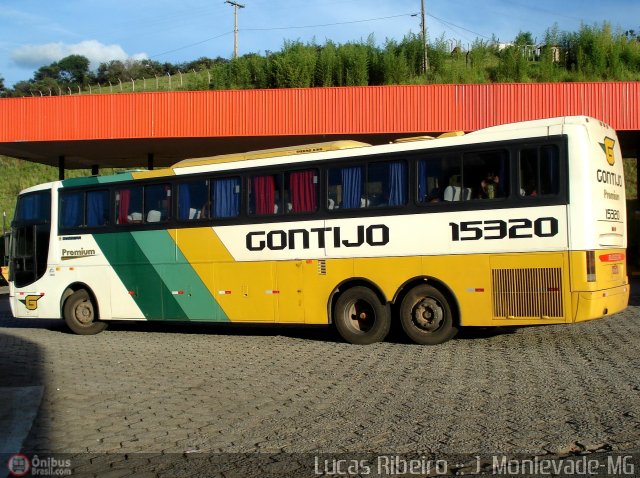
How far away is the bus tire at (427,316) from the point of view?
10.8m

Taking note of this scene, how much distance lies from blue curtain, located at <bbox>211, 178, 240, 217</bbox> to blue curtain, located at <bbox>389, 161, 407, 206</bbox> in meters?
3.06

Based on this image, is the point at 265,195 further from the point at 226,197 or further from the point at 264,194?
the point at 226,197

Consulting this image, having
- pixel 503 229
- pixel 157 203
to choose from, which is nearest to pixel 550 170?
pixel 503 229

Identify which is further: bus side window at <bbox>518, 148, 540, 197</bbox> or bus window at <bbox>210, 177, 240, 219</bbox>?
bus window at <bbox>210, 177, 240, 219</bbox>

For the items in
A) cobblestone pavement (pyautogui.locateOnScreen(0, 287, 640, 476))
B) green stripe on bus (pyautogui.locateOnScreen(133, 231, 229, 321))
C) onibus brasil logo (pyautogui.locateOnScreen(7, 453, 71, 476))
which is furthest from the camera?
green stripe on bus (pyautogui.locateOnScreen(133, 231, 229, 321))

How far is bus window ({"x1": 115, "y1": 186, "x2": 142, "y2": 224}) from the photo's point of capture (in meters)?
13.9

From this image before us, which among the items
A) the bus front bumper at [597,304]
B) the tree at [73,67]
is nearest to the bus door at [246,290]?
the bus front bumper at [597,304]

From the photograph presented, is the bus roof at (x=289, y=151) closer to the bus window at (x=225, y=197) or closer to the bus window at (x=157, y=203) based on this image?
the bus window at (x=225, y=197)

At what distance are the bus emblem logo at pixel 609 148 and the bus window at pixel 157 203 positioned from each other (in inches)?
312

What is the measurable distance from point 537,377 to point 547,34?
31.9 m

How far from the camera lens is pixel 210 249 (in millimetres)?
12992

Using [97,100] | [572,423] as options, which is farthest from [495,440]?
[97,100]

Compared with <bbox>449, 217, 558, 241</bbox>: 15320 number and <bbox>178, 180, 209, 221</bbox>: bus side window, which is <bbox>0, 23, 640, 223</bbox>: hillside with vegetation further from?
<bbox>449, 217, 558, 241</bbox>: 15320 number

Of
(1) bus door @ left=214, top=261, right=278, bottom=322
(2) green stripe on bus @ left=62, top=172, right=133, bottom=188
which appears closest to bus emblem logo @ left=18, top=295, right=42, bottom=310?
(2) green stripe on bus @ left=62, top=172, right=133, bottom=188
